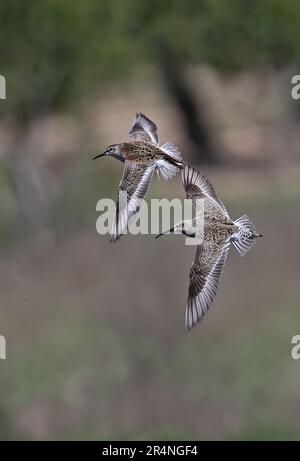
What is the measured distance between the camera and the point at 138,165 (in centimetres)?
529

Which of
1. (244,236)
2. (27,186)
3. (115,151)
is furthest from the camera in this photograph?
(27,186)

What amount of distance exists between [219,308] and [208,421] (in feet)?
8.50

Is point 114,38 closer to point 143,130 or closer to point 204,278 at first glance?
point 143,130

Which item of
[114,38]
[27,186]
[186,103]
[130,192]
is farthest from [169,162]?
[186,103]

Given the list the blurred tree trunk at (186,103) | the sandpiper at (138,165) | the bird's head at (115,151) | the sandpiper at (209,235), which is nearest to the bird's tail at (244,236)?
the sandpiper at (209,235)

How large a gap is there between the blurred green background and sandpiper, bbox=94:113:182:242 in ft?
48.3

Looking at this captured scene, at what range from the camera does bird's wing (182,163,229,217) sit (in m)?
5.07

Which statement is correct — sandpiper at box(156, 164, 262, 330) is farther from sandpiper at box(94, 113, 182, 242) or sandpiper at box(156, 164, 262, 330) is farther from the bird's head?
the bird's head

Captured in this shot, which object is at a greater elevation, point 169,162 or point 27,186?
point 27,186

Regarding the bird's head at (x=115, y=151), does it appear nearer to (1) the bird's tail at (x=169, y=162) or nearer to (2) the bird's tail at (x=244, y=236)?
(1) the bird's tail at (x=169, y=162)

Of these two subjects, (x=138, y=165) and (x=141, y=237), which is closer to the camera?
(x=138, y=165)

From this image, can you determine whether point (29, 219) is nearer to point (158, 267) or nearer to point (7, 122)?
point (7, 122)

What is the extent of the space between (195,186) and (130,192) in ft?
0.97

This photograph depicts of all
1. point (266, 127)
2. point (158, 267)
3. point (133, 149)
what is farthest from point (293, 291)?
point (133, 149)
